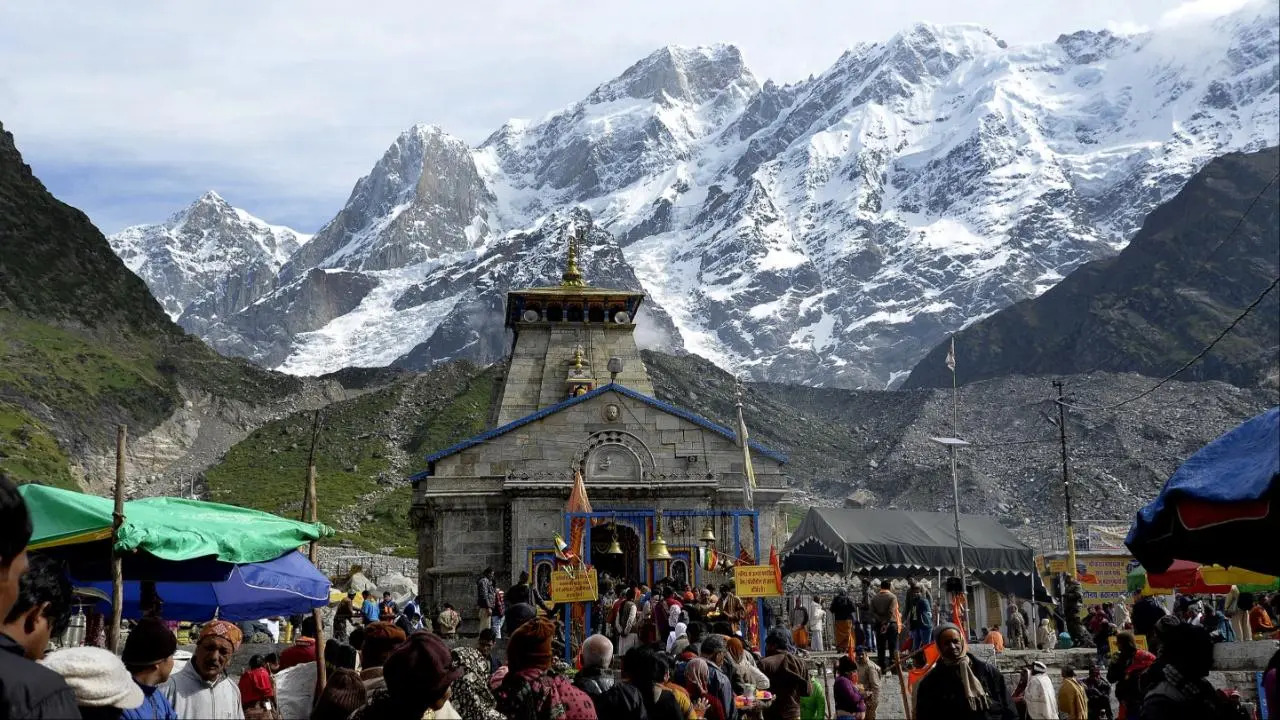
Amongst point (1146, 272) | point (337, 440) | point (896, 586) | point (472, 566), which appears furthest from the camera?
point (1146, 272)

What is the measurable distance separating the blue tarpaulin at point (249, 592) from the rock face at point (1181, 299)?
12020 cm

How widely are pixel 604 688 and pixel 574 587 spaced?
33.8 feet

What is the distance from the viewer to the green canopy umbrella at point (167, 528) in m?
9.15

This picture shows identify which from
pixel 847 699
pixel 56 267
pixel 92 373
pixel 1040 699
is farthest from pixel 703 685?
pixel 56 267

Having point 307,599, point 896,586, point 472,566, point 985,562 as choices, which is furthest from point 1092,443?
point 307,599

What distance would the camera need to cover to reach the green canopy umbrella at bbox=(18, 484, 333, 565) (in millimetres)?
9148

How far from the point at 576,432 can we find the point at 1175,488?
23.6 meters

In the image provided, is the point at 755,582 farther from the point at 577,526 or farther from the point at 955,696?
the point at 955,696

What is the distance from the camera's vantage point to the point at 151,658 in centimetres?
649

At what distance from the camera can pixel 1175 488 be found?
7.14 m

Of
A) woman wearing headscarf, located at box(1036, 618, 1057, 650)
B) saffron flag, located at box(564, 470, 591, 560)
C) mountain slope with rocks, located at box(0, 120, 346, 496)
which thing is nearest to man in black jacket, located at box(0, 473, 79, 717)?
saffron flag, located at box(564, 470, 591, 560)

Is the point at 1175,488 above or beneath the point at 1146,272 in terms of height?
beneath

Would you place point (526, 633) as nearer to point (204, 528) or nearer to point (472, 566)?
point (204, 528)

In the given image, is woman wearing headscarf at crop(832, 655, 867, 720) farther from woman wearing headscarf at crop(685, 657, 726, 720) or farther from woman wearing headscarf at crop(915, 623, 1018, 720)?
woman wearing headscarf at crop(915, 623, 1018, 720)
